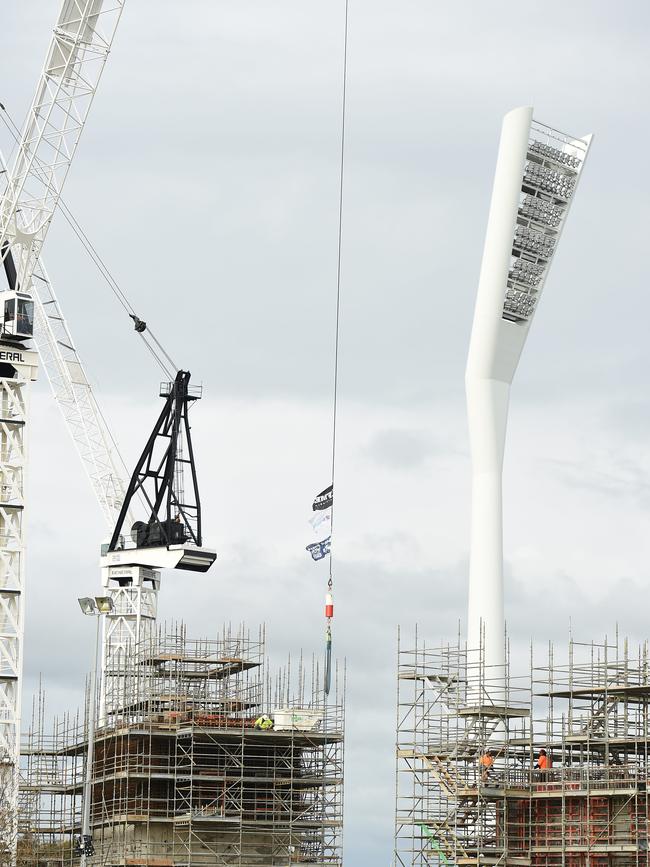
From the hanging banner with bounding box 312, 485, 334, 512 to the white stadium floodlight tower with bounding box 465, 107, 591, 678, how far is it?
25.9 ft

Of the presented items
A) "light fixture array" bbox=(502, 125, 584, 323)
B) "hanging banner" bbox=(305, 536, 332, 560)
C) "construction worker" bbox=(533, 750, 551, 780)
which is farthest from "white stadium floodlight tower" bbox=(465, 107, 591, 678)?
"construction worker" bbox=(533, 750, 551, 780)

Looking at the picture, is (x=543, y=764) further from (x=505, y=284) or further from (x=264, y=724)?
(x=505, y=284)

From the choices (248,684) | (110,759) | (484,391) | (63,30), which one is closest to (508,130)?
(484,391)

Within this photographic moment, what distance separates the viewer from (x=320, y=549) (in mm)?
109688

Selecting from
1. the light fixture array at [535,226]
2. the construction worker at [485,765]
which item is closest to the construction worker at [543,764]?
the construction worker at [485,765]

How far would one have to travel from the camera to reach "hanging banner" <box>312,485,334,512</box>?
110 metres

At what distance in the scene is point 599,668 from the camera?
92625 millimetres

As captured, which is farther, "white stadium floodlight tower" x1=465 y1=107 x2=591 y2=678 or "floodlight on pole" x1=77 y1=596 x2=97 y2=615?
"white stadium floodlight tower" x1=465 y1=107 x2=591 y2=678

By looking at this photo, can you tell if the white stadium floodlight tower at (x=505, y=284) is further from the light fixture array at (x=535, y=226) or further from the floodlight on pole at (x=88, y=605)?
the floodlight on pole at (x=88, y=605)

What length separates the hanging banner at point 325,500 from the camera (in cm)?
11050

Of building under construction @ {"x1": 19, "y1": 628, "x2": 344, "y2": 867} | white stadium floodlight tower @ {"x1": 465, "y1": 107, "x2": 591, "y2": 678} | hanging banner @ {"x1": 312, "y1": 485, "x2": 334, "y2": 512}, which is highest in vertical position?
white stadium floodlight tower @ {"x1": 465, "y1": 107, "x2": 591, "y2": 678}

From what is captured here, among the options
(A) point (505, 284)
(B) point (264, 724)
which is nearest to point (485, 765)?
(B) point (264, 724)

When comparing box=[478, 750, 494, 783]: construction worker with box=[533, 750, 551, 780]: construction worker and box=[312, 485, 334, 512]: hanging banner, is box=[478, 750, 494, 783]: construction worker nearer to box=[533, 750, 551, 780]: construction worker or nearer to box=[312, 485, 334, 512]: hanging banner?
box=[533, 750, 551, 780]: construction worker

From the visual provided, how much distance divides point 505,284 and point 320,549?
726 inches
